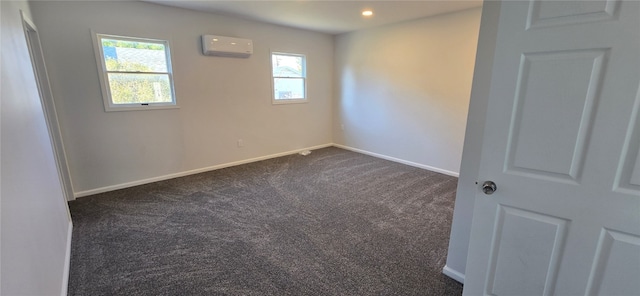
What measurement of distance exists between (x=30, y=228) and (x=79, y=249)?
116 cm

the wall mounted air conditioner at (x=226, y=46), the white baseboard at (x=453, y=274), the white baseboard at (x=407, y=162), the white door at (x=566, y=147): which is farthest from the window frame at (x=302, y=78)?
the white door at (x=566, y=147)

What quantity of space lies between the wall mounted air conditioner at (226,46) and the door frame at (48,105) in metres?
1.69

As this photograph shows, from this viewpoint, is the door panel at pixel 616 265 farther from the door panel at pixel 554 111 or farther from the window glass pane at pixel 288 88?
the window glass pane at pixel 288 88

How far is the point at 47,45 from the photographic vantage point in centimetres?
284

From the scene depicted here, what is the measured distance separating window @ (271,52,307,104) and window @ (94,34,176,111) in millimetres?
1715

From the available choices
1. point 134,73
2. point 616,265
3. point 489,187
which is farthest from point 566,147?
point 134,73

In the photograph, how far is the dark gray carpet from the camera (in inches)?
72.2

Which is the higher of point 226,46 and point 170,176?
point 226,46

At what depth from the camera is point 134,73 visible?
3398 millimetres

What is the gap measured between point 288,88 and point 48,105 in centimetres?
324

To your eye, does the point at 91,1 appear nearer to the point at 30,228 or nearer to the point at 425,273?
the point at 30,228

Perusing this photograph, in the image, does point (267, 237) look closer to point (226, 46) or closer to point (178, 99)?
point (178, 99)

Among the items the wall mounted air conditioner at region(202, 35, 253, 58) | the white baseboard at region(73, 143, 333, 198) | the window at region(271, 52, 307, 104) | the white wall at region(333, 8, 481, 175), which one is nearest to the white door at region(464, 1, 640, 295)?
the white wall at region(333, 8, 481, 175)

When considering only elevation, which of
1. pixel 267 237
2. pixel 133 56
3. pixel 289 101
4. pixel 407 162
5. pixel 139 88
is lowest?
pixel 267 237
